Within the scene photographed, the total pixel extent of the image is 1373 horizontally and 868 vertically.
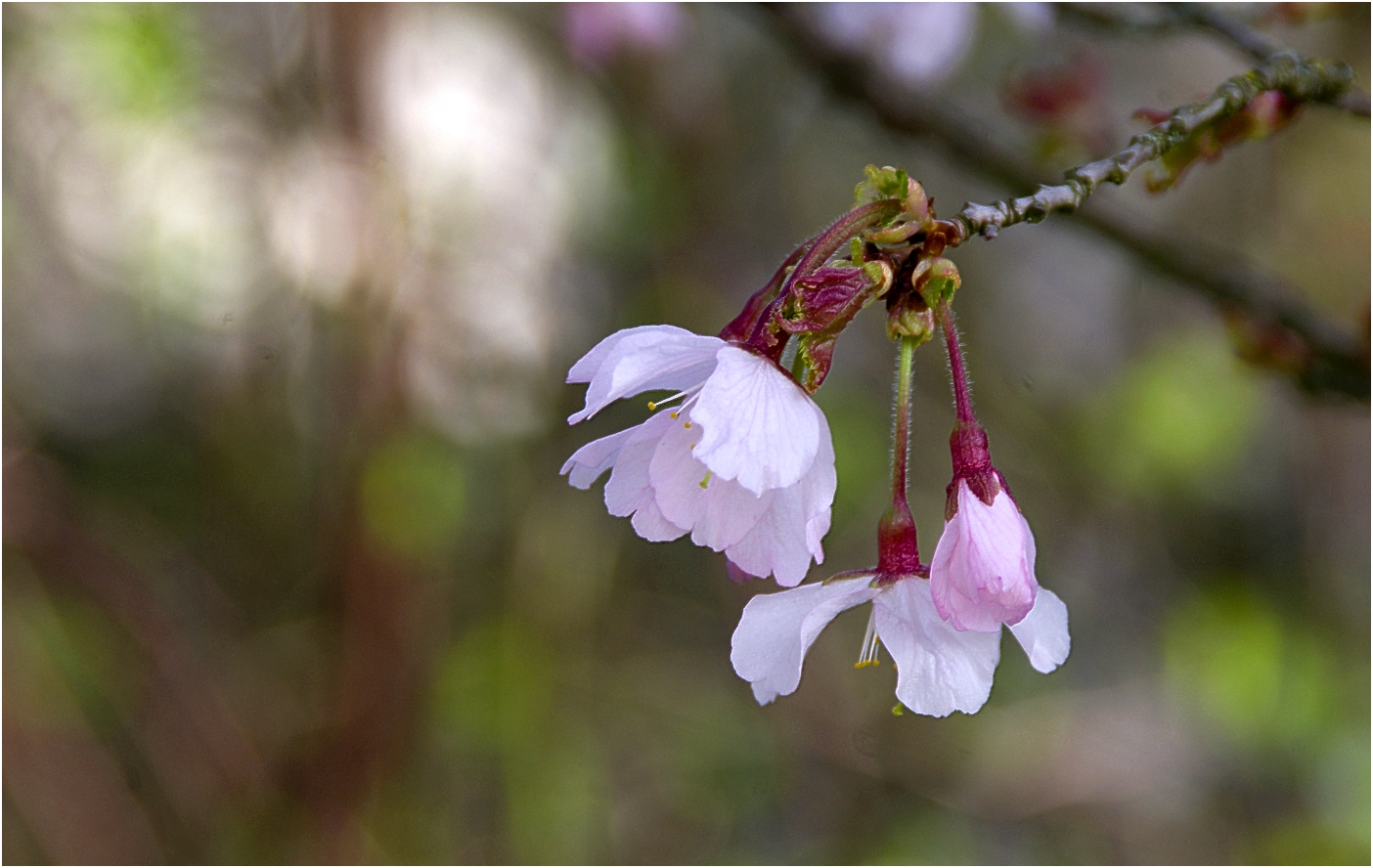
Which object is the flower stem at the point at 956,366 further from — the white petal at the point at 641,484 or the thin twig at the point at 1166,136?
the white petal at the point at 641,484

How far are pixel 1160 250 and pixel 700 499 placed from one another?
95 cm

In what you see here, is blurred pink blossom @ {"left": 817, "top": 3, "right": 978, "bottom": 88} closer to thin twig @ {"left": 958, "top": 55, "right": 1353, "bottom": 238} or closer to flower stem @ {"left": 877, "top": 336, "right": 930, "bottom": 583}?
thin twig @ {"left": 958, "top": 55, "right": 1353, "bottom": 238}

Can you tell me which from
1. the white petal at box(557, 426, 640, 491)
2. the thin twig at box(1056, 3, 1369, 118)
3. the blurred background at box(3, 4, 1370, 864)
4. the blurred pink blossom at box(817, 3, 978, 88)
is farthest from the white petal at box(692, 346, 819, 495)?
the blurred background at box(3, 4, 1370, 864)

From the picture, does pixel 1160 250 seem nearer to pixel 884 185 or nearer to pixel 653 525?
pixel 884 185

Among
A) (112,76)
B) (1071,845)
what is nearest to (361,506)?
(112,76)

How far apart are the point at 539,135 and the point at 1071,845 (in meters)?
2.50

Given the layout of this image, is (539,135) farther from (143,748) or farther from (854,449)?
(143,748)

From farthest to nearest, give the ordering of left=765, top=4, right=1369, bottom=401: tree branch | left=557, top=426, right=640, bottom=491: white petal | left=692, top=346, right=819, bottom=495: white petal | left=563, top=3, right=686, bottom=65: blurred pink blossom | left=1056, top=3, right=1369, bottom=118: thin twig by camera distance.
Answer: left=563, top=3, right=686, bottom=65: blurred pink blossom < left=765, top=4, right=1369, bottom=401: tree branch < left=1056, top=3, right=1369, bottom=118: thin twig < left=557, top=426, right=640, bottom=491: white petal < left=692, top=346, right=819, bottom=495: white petal

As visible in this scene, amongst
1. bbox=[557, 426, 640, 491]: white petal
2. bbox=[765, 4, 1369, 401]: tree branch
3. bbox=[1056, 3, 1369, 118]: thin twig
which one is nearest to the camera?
bbox=[557, 426, 640, 491]: white petal

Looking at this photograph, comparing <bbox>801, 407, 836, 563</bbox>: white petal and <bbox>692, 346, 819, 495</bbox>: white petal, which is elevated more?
<bbox>692, 346, 819, 495</bbox>: white petal

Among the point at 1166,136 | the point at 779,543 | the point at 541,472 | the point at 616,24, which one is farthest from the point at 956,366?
the point at 541,472

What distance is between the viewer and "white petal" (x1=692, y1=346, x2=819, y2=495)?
1.84 ft

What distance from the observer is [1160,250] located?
1276mm

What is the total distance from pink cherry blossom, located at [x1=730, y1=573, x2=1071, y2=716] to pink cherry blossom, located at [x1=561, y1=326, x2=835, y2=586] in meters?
0.04
